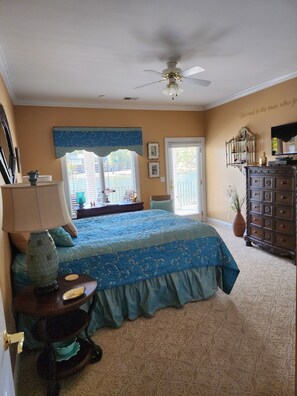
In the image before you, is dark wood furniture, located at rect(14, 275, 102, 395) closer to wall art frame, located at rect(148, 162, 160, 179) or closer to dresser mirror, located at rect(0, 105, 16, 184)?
dresser mirror, located at rect(0, 105, 16, 184)

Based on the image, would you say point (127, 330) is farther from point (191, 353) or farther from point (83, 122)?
point (83, 122)

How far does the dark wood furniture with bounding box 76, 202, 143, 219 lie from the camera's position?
4629mm

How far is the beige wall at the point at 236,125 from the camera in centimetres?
401

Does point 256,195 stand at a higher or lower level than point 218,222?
higher

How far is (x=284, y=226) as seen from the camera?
3656 millimetres

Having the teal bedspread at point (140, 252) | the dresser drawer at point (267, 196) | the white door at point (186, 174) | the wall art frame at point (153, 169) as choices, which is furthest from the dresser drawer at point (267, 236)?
the wall art frame at point (153, 169)

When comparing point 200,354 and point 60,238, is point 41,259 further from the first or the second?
point 200,354

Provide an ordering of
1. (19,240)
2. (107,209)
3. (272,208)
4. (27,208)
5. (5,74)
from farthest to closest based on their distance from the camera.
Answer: (107,209)
(272,208)
(5,74)
(19,240)
(27,208)

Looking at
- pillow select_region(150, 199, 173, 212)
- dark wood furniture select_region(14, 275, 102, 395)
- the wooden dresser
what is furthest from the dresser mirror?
the wooden dresser

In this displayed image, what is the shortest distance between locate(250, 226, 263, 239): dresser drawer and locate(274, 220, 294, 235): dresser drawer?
326 mm

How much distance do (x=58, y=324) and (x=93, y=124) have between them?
384 centimetres

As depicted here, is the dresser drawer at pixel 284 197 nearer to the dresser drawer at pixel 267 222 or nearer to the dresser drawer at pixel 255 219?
the dresser drawer at pixel 267 222

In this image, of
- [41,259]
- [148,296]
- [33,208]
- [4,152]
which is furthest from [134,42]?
[148,296]

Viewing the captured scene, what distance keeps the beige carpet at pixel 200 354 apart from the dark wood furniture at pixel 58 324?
0.12 m
